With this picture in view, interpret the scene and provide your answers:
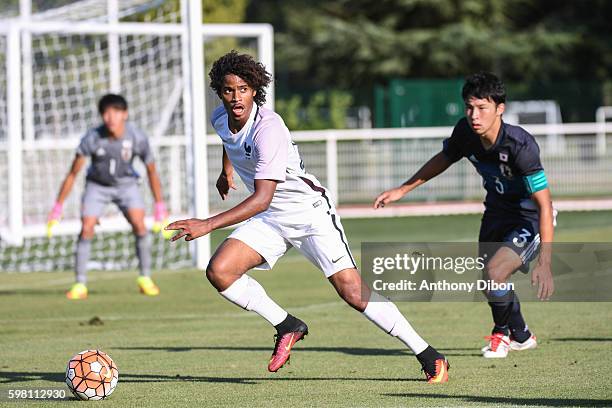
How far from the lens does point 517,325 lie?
897 centimetres

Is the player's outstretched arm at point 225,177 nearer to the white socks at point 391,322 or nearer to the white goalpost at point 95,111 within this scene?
the white socks at point 391,322

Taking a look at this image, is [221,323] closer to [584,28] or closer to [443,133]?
[443,133]

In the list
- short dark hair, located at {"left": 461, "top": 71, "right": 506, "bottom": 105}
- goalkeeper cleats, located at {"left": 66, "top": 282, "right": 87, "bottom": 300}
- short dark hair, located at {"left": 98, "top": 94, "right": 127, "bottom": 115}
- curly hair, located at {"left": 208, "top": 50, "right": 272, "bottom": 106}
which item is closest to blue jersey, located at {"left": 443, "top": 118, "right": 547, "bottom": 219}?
short dark hair, located at {"left": 461, "top": 71, "right": 506, "bottom": 105}

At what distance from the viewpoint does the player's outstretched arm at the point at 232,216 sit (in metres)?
6.87

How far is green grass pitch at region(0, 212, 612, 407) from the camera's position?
733 centimetres

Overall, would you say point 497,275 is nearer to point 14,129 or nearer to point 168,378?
point 168,378

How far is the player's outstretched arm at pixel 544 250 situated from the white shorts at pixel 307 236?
3.97 ft

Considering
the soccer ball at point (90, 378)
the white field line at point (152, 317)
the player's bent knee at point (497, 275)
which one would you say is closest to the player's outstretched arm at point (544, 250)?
the player's bent knee at point (497, 275)

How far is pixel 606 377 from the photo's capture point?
25.4 feet

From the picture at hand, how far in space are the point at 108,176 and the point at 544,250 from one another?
6307 mm

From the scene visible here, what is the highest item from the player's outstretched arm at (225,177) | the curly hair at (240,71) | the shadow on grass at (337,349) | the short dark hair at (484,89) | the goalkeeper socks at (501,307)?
the curly hair at (240,71)

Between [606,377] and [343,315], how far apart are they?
158 inches

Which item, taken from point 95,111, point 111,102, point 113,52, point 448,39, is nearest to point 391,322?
point 111,102

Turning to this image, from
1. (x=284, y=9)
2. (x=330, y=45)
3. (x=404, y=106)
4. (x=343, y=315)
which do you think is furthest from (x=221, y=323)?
(x=284, y=9)
